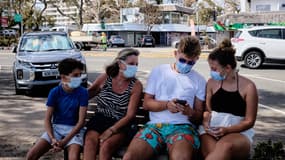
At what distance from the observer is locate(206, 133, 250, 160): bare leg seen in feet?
12.0

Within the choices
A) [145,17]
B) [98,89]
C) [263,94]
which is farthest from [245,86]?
[145,17]

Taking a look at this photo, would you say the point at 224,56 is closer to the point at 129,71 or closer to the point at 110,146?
the point at 129,71

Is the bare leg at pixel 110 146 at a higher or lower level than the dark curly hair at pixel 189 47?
lower

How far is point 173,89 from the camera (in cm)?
427

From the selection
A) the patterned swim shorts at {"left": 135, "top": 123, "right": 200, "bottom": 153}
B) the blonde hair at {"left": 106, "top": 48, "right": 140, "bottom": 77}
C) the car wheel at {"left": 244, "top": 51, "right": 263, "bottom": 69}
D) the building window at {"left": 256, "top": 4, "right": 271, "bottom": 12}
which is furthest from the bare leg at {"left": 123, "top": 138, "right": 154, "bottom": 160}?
the building window at {"left": 256, "top": 4, "right": 271, "bottom": 12}

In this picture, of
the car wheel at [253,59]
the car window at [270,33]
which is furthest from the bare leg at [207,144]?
the car window at [270,33]

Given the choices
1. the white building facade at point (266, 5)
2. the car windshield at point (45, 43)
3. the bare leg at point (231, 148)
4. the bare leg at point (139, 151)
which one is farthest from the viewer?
the white building facade at point (266, 5)

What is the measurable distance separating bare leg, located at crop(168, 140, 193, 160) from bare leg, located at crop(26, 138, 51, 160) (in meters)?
1.27

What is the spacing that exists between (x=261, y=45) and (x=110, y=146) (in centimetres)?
1526

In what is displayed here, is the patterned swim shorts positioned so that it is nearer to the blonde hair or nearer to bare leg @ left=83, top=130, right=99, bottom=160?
bare leg @ left=83, top=130, right=99, bottom=160

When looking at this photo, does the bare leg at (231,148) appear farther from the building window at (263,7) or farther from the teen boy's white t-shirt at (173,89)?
the building window at (263,7)

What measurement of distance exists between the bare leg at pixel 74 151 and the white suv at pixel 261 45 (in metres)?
15.2

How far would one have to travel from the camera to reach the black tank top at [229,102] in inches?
157

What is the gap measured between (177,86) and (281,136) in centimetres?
329
